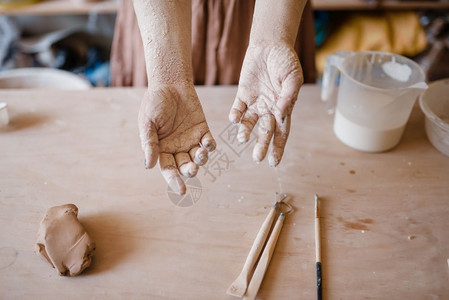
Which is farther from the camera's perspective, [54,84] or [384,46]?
[384,46]

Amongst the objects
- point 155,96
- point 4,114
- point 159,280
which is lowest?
point 159,280

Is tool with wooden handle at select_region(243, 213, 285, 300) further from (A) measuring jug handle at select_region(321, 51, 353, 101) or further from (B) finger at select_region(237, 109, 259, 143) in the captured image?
(A) measuring jug handle at select_region(321, 51, 353, 101)

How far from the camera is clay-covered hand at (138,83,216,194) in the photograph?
0.77 meters

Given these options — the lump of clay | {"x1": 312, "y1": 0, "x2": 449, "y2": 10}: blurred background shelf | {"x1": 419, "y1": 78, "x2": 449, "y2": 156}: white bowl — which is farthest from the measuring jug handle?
{"x1": 312, "y1": 0, "x2": 449, "y2": 10}: blurred background shelf

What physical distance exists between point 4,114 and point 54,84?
425 mm

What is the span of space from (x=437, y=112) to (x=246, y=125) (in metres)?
0.62

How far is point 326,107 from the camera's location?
1161 mm

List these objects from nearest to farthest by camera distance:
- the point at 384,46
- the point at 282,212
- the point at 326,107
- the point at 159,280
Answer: the point at 159,280 → the point at 282,212 → the point at 326,107 → the point at 384,46

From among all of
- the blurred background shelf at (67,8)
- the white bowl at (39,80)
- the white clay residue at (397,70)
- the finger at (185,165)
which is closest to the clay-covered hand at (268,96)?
the finger at (185,165)

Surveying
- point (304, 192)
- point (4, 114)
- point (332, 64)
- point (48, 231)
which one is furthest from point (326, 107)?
point (4, 114)

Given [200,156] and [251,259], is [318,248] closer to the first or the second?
[251,259]

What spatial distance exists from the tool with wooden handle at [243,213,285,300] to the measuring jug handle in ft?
1.50

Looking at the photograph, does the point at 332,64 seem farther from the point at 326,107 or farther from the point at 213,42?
the point at 213,42

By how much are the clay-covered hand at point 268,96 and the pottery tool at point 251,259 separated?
126mm
